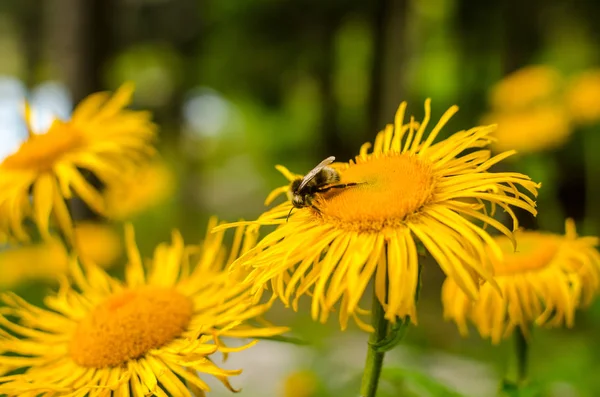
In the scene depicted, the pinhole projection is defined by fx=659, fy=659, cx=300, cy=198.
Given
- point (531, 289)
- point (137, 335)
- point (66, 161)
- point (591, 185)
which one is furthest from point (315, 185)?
point (591, 185)

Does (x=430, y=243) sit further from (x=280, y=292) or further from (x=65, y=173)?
(x=65, y=173)

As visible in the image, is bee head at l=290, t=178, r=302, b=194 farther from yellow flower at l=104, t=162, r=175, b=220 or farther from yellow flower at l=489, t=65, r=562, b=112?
yellow flower at l=489, t=65, r=562, b=112

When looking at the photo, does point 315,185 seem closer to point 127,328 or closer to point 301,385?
point 127,328

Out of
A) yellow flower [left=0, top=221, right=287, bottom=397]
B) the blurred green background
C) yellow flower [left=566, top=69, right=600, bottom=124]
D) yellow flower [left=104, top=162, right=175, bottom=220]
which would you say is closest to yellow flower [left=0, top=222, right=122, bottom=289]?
the blurred green background

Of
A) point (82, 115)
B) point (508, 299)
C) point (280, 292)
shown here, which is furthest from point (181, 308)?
point (82, 115)

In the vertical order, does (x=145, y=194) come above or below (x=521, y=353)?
above
